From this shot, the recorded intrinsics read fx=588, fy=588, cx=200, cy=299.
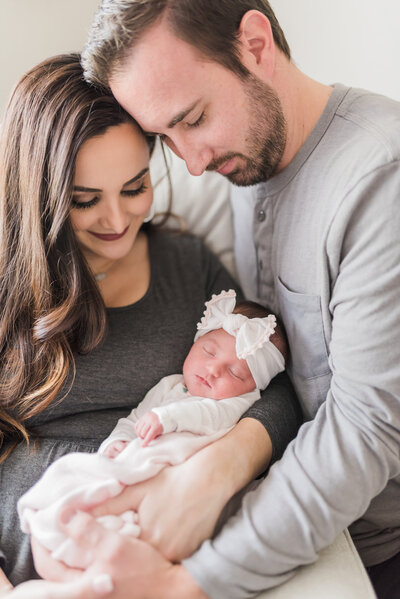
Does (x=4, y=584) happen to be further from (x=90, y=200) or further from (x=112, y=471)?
(x=90, y=200)

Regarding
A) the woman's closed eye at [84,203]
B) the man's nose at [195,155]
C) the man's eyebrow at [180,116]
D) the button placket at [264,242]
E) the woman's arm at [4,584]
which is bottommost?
the woman's arm at [4,584]

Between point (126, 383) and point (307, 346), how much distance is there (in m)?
0.47

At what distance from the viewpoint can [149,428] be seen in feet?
4.18

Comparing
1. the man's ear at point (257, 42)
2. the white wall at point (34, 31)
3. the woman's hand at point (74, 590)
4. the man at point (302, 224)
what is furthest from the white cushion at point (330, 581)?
the white wall at point (34, 31)

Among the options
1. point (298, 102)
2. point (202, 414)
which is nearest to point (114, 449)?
point (202, 414)

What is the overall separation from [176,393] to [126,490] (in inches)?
13.0

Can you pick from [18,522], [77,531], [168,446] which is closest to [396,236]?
[168,446]

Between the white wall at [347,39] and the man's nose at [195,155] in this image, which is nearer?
the man's nose at [195,155]

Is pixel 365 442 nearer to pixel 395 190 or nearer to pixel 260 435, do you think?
pixel 260 435

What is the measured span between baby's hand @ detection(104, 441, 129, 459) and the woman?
132mm

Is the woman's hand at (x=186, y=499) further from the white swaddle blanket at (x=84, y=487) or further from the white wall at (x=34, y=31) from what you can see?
the white wall at (x=34, y=31)

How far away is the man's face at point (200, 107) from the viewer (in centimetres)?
116

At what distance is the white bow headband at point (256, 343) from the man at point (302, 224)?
0.09 meters

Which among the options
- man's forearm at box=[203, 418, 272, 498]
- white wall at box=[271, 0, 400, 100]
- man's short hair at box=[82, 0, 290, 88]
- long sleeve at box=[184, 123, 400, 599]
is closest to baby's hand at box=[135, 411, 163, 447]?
man's forearm at box=[203, 418, 272, 498]
